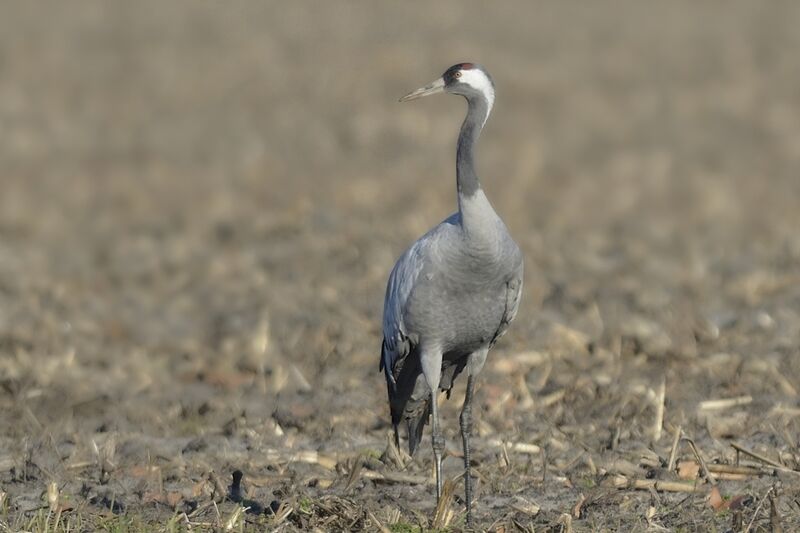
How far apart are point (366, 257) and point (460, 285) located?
555 cm

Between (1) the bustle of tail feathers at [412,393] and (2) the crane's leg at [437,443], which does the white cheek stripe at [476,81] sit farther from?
(2) the crane's leg at [437,443]

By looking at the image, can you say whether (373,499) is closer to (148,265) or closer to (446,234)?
(446,234)

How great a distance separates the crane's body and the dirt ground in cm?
55

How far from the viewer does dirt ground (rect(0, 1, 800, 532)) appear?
21.8ft

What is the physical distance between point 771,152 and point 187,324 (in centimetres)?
976

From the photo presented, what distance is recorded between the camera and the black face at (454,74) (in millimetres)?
6516

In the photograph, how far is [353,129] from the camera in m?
18.3

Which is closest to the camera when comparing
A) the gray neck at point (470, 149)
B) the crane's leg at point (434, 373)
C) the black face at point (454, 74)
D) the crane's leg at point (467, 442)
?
the crane's leg at point (467, 442)

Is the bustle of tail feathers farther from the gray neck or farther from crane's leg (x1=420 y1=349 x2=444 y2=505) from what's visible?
the gray neck

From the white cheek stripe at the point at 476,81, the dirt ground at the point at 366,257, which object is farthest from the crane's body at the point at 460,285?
the dirt ground at the point at 366,257

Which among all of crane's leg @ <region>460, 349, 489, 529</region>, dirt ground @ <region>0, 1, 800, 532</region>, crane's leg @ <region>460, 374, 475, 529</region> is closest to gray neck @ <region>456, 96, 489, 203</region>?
crane's leg @ <region>460, 349, 489, 529</region>

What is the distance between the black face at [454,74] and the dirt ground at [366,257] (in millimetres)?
1850

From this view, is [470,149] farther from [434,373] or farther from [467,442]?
[467,442]

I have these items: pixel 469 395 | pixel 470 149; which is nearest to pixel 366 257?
pixel 469 395
